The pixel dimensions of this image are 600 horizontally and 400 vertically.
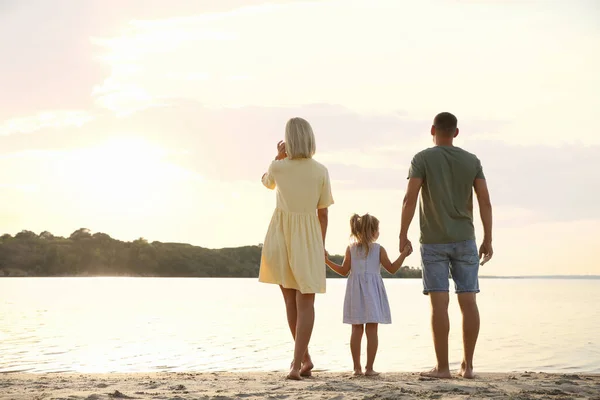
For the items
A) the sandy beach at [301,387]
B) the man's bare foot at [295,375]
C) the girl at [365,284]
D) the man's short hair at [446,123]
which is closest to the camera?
the sandy beach at [301,387]

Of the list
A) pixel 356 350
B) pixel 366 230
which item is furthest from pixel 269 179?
pixel 356 350

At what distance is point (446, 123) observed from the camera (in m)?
6.25

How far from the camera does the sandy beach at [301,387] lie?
16.3ft

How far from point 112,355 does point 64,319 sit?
745cm

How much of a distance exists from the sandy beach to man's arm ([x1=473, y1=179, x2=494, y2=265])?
1085 millimetres

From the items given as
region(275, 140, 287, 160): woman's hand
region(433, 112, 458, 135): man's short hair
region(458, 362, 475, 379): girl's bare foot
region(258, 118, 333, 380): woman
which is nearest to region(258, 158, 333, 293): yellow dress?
region(258, 118, 333, 380): woman

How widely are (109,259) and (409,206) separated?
84.6 m

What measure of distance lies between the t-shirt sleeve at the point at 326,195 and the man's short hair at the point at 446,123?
1.06 metres

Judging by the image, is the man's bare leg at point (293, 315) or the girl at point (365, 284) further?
the girl at point (365, 284)

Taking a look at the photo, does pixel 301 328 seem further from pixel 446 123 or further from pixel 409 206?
pixel 446 123

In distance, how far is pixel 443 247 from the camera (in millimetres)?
6047

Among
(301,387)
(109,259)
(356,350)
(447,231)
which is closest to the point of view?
(301,387)

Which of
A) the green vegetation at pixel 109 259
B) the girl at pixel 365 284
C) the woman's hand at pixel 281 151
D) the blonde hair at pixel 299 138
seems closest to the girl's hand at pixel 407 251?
the girl at pixel 365 284

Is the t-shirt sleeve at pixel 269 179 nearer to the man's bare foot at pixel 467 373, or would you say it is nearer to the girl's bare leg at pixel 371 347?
the girl's bare leg at pixel 371 347
